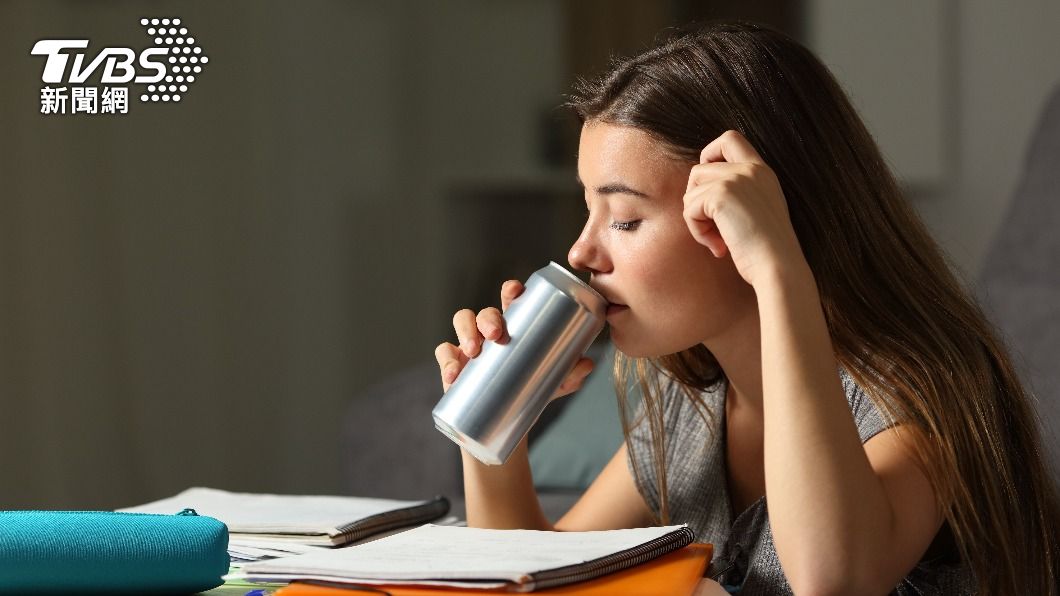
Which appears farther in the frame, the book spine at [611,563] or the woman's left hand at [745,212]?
the woman's left hand at [745,212]

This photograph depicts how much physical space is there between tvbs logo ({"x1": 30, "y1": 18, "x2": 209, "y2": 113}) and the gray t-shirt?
1.59 metres

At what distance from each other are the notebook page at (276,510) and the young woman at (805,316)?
0.14m

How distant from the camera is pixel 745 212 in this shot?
2.58ft

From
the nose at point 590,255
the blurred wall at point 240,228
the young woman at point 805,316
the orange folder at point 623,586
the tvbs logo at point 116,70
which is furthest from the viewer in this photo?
the blurred wall at point 240,228

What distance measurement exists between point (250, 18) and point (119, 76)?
39 cm

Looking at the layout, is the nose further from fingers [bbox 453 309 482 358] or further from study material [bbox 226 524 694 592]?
study material [bbox 226 524 694 592]

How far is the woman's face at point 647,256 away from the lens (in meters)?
0.87

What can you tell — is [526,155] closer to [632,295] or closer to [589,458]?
[589,458]

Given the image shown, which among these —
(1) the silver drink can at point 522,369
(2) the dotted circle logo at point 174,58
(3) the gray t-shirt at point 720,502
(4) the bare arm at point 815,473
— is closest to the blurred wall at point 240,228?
(2) the dotted circle logo at point 174,58

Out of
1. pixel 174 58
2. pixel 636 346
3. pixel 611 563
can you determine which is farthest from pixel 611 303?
pixel 174 58

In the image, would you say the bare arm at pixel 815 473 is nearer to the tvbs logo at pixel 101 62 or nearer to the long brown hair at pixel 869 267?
the long brown hair at pixel 869 267

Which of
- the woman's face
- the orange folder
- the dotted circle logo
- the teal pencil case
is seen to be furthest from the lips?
the dotted circle logo

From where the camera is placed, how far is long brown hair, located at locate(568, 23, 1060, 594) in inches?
34.1

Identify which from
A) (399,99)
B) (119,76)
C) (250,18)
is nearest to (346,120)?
(399,99)
